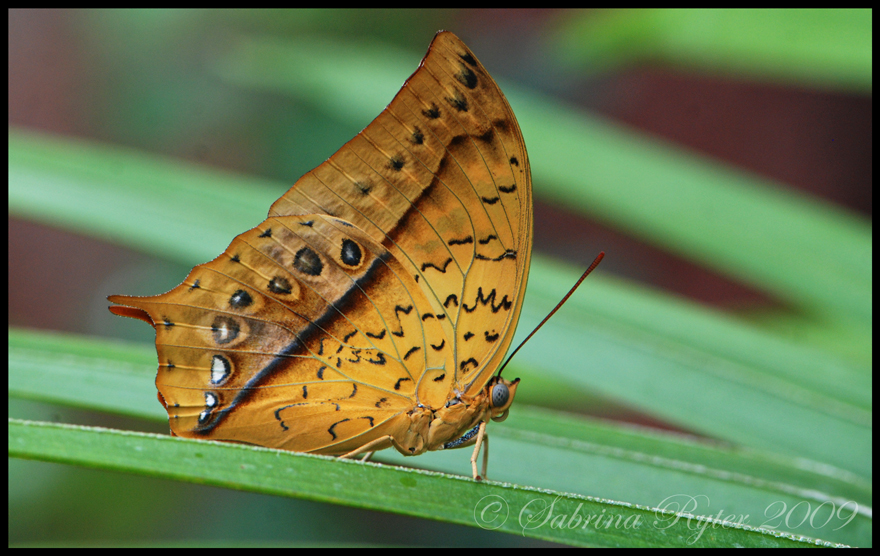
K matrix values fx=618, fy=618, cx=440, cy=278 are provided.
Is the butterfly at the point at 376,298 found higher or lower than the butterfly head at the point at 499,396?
higher

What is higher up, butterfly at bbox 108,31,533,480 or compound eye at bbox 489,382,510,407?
butterfly at bbox 108,31,533,480

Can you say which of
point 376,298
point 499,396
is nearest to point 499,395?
point 499,396

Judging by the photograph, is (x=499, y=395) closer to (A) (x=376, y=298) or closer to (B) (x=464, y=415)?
(B) (x=464, y=415)

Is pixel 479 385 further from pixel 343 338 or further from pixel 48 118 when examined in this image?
pixel 48 118

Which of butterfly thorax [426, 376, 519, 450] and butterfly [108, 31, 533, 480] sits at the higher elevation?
butterfly [108, 31, 533, 480]
